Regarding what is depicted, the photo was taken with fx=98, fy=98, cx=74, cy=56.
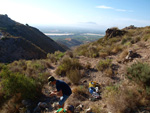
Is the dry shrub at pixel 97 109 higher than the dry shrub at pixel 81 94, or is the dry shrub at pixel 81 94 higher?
the dry shrub at pixel 97 109

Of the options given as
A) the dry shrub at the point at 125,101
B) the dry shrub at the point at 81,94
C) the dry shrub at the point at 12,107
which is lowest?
the dry shrub at the point at 12,107

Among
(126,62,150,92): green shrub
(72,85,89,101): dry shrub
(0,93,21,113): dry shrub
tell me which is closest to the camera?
(126,62,150,92): green shrub

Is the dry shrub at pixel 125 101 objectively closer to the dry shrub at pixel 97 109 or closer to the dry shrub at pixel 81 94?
the dry shrub at pixel 97 109

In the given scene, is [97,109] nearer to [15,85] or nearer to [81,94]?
[81,94]

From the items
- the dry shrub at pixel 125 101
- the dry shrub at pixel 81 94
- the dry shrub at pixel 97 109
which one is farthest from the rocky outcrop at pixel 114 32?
the dry shrub at pixel 97 109

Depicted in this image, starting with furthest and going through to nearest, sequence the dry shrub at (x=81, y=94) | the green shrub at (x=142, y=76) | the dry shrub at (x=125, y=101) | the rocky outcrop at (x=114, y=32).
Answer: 1. the rocky outcrop at (x=114, y=32)
2. the dry shrub at (x=81, y=94)
3. the green shrub at (x=142, y=76)
4. the dry shrub at (x=125, y=101)

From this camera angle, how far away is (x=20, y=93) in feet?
13.4

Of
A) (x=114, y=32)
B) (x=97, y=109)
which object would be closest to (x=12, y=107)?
(x=97, y=109)

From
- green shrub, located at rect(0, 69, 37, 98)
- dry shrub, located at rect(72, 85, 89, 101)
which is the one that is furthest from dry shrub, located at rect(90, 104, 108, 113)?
green shrub, located at rect(0, 69, 37, 98)

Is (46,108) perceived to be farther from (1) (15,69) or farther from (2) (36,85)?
(1) (15,69)

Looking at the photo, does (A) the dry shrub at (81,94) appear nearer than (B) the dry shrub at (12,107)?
No

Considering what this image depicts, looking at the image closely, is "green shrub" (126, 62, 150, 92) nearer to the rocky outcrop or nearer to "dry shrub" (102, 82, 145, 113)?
"dry shrub" (102, 82, 145, 113)

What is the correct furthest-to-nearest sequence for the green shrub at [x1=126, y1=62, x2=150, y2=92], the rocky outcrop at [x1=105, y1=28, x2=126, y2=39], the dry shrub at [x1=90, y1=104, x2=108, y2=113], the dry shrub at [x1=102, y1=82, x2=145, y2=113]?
the rocky outcrop at [x1=105, y1=28, x2=126, y2=39]
the green shrub at [x1=126, y1=62, x2=150, y2=92]
the dry shrub at [x1=90, y1=104, x2=108, y2=113]
the dry shrub at [x1=102, y1=82, x2=145, y2=113]

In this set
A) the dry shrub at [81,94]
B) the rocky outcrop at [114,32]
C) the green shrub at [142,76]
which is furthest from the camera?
the rocky outcrop at [114,32]
